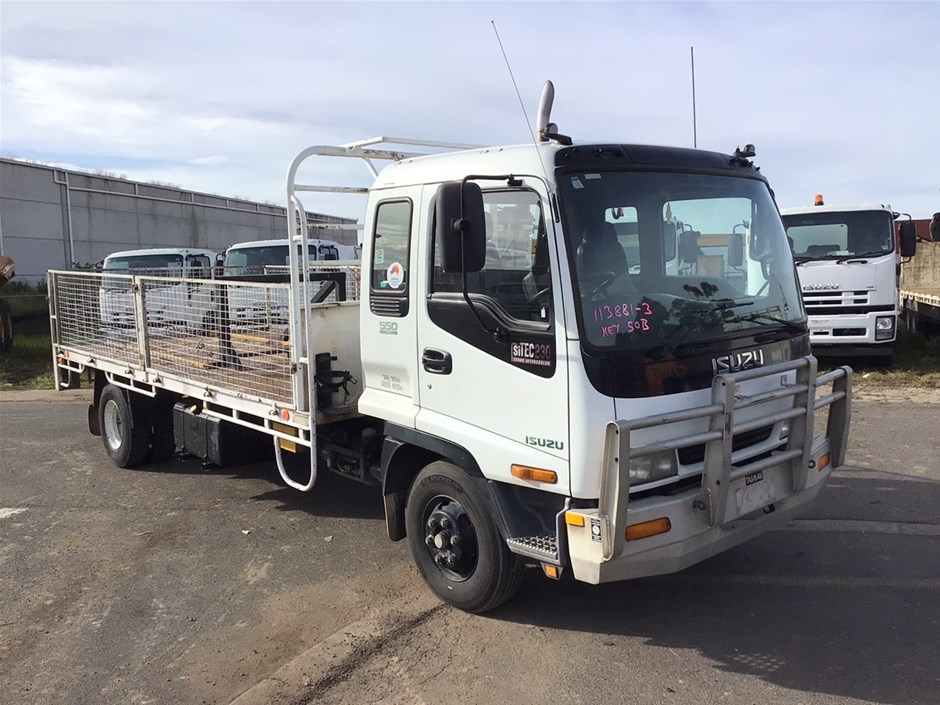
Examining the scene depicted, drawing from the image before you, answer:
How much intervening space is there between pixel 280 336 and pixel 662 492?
2.74 m

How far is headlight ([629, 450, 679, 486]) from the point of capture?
11.6ft

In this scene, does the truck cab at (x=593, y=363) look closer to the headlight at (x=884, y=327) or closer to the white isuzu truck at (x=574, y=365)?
the white isuzu truck at (x=574, y=365)

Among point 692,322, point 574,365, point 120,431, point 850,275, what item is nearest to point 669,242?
point 692,322

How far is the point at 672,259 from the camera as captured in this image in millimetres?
3857

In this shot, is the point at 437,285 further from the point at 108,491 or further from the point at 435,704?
the point at 108,491

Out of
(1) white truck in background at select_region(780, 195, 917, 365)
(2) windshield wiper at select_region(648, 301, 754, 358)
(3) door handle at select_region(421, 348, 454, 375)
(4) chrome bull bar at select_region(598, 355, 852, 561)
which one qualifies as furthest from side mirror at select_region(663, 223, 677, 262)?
(1) white truck in background at select_region(780, 195, 917, 365)

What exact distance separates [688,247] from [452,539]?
1.93 meters

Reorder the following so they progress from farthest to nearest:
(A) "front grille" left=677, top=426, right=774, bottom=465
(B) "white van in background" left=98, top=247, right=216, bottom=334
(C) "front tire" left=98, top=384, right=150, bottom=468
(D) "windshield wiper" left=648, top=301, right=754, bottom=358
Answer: (C) "front tire" left=98, top=384, right=150, bottom=468, (B) "white van in background" left=98, top=247, right=216, bottom=334, (A) "front grille" left=677, top=426, right=774, bottom=465, (D) "windshield wiper" left=648, top=301, right=754, bottom=358

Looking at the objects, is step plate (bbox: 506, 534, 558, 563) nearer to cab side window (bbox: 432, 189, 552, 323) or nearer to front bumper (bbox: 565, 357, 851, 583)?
front bumper (bbox: 565, 357, 851, 583)

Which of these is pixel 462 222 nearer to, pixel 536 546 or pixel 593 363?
pixel 593 363

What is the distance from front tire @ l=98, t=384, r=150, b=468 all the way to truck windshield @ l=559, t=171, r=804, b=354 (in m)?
5.24

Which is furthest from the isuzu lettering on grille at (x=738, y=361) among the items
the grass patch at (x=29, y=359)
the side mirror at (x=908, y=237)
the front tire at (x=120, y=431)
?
the grass patch at (x=29, y=359)

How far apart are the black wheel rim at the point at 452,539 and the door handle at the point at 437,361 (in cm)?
70

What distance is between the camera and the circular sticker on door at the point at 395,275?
171 inches
